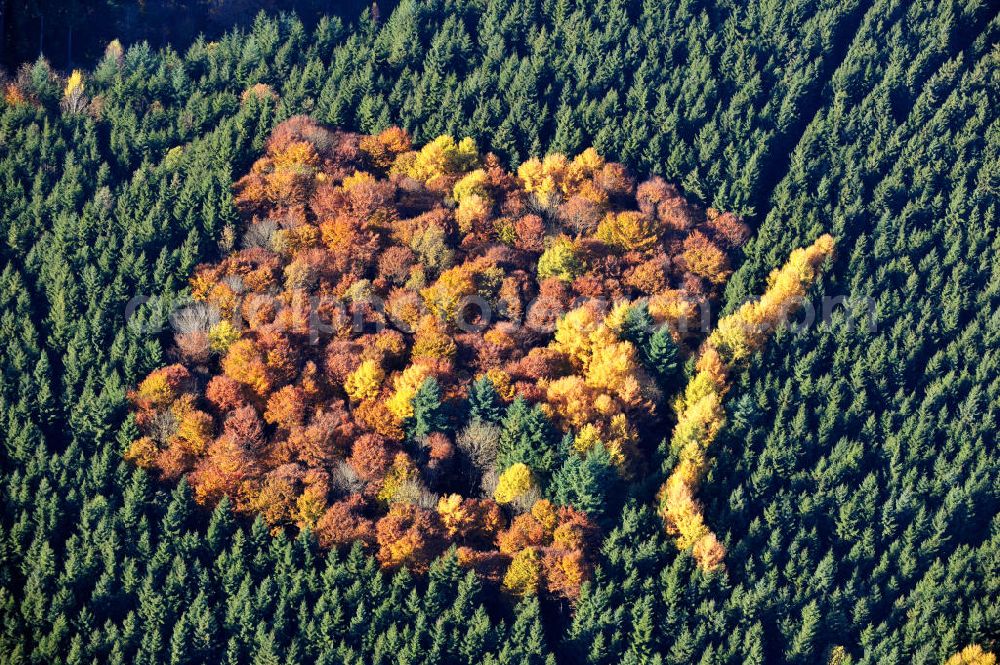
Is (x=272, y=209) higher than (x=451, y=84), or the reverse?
(x=451, y=84)

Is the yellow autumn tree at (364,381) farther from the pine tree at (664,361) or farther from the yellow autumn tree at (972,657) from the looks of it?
the yellow autumn tree at (972,657)

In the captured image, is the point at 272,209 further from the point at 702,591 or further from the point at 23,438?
the point at 702,591

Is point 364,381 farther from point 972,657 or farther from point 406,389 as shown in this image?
point 972,657

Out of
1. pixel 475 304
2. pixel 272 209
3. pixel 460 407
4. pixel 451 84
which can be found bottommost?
pixel 460 407

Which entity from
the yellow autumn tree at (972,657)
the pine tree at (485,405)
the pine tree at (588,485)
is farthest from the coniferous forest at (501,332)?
the yellow autumn tree at (972,657)

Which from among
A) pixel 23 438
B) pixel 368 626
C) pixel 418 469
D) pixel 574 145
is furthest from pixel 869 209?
pixel 23 438

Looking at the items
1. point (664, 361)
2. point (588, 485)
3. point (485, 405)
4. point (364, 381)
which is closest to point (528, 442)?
point (485, 405)
